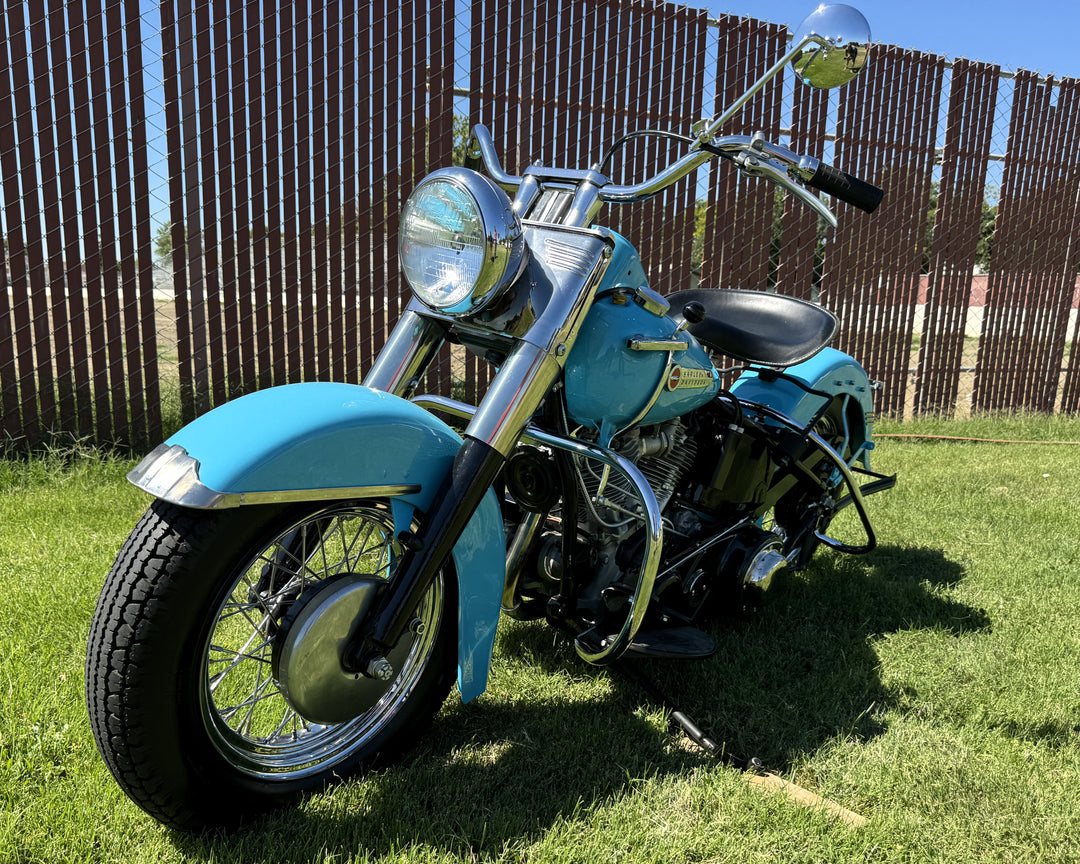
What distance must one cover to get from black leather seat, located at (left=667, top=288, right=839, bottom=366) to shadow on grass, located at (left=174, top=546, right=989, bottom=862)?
0.90 m

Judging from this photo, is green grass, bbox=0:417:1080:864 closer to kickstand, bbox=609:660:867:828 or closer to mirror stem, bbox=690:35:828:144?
kickstand, bbox=609:660:867:828

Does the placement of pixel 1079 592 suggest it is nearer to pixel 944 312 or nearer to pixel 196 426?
pixel 196 426

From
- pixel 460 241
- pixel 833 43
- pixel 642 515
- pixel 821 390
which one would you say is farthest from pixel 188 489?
pixel 821 390

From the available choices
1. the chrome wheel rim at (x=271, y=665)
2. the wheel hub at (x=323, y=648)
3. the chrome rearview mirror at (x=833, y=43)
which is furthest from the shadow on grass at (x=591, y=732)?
the chrome rearview mirror at (x=833, y=43)

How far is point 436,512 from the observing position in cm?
167

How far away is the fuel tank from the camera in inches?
77.3

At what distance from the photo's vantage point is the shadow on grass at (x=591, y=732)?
1.69 metres

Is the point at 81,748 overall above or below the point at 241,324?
below

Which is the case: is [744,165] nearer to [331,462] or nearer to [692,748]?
[331,462]

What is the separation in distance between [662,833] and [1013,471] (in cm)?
393

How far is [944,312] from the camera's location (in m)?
6.21

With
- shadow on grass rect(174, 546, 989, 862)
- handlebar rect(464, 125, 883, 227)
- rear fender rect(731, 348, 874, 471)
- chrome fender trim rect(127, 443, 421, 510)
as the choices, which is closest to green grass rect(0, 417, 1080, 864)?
shadow on grass rect(174, 546, 989, 862)

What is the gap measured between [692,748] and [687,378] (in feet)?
3.08

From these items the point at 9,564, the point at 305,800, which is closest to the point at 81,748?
the point at 305,800
